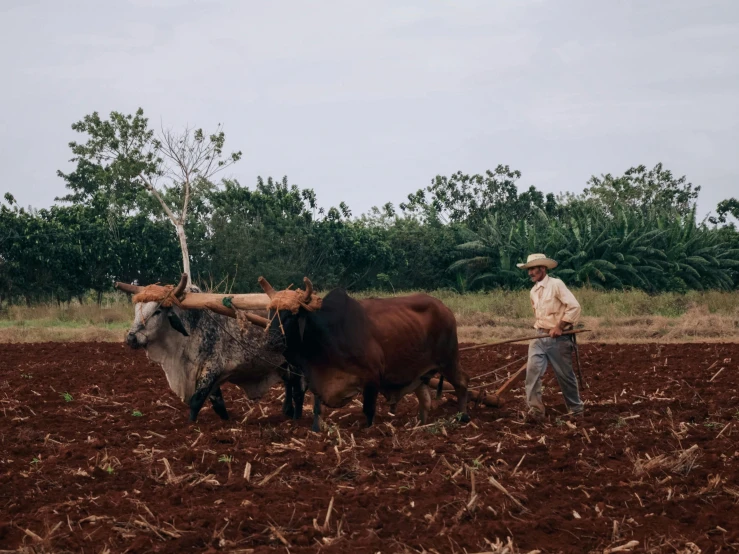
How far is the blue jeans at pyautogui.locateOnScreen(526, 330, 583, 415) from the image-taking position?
8797 millimetres

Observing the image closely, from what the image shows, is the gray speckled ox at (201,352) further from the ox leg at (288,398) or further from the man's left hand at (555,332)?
the man's left hand at (555,332)

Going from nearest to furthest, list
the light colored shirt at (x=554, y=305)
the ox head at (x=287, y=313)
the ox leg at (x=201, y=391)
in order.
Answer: the ox head at (x=287, y=313), the light colored shirt at (x=554, y=305), the ox leg at (x=201, y=391)

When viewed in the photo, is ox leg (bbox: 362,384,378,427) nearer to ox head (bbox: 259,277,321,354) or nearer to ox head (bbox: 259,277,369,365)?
ox head (bbox: 259,277,369,365)

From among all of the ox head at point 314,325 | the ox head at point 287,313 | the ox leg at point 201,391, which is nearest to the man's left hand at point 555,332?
the ox head at point 314,325

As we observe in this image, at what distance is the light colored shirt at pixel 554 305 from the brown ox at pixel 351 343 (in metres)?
1.10

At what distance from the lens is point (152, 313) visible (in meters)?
8.84

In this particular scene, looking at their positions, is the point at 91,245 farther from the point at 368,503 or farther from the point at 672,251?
the point at 368,503

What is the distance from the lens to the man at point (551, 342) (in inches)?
345

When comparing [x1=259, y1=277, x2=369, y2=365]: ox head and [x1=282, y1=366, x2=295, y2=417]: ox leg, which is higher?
[x1=259, y1=277, x2=369, y2=365]: ox head

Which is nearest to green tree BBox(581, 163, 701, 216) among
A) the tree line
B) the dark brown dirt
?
the tree line

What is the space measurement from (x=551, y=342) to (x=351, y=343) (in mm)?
2013

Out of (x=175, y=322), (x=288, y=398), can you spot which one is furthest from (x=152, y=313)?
(x=288, y=398)

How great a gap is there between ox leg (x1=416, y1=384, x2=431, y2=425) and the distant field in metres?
10.8

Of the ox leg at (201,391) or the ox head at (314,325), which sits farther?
the ox leg at (201,391)
